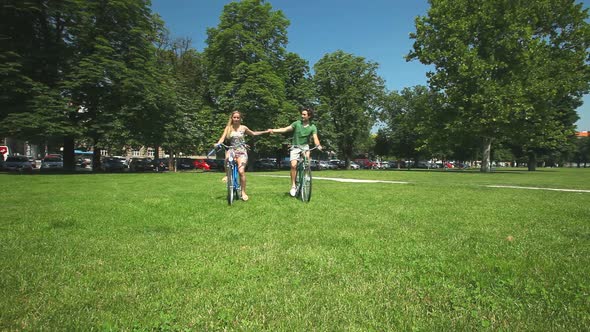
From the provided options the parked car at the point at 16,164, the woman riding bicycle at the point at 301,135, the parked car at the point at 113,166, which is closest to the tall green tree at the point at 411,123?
the woman riding bicycle at the point at 301,135

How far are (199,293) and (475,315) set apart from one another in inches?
83.3

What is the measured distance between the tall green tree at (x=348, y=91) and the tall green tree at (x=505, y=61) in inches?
655

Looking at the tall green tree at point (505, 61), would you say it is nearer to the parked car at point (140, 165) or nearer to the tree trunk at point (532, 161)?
the tree trunk at point (532, 161)

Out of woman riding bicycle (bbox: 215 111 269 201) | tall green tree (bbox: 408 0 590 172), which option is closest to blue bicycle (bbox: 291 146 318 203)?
woman riding bicycle (bbox: 215 111 269 201)

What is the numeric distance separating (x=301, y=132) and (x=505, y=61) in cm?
3372

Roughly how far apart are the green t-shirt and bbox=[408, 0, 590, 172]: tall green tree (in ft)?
93.4

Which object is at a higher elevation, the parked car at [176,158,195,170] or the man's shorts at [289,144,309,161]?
the man's shorts at [289,144,309,161]

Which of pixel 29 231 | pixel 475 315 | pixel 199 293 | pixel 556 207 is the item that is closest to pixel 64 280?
pixel 199 293

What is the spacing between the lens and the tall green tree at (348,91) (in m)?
53.2

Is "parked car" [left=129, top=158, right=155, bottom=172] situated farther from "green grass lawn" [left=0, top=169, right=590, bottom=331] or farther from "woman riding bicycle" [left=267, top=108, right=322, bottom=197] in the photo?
"green grass lawn" [left=0, top=169, right=590, bottom=331]

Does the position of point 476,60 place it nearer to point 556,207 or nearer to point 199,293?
point 556,207

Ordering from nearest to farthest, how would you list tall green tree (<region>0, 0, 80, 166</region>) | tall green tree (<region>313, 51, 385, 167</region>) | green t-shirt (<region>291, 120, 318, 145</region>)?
green t-shirt (<region>291, 120, 318, 145</region>) → tall green tree (<region>0, 0, 80, 166</region>) → tall green tree (<region>313, 51, 385, 167</region>)

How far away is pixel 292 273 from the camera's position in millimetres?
3482

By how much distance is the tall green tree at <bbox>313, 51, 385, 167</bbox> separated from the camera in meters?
53.2
